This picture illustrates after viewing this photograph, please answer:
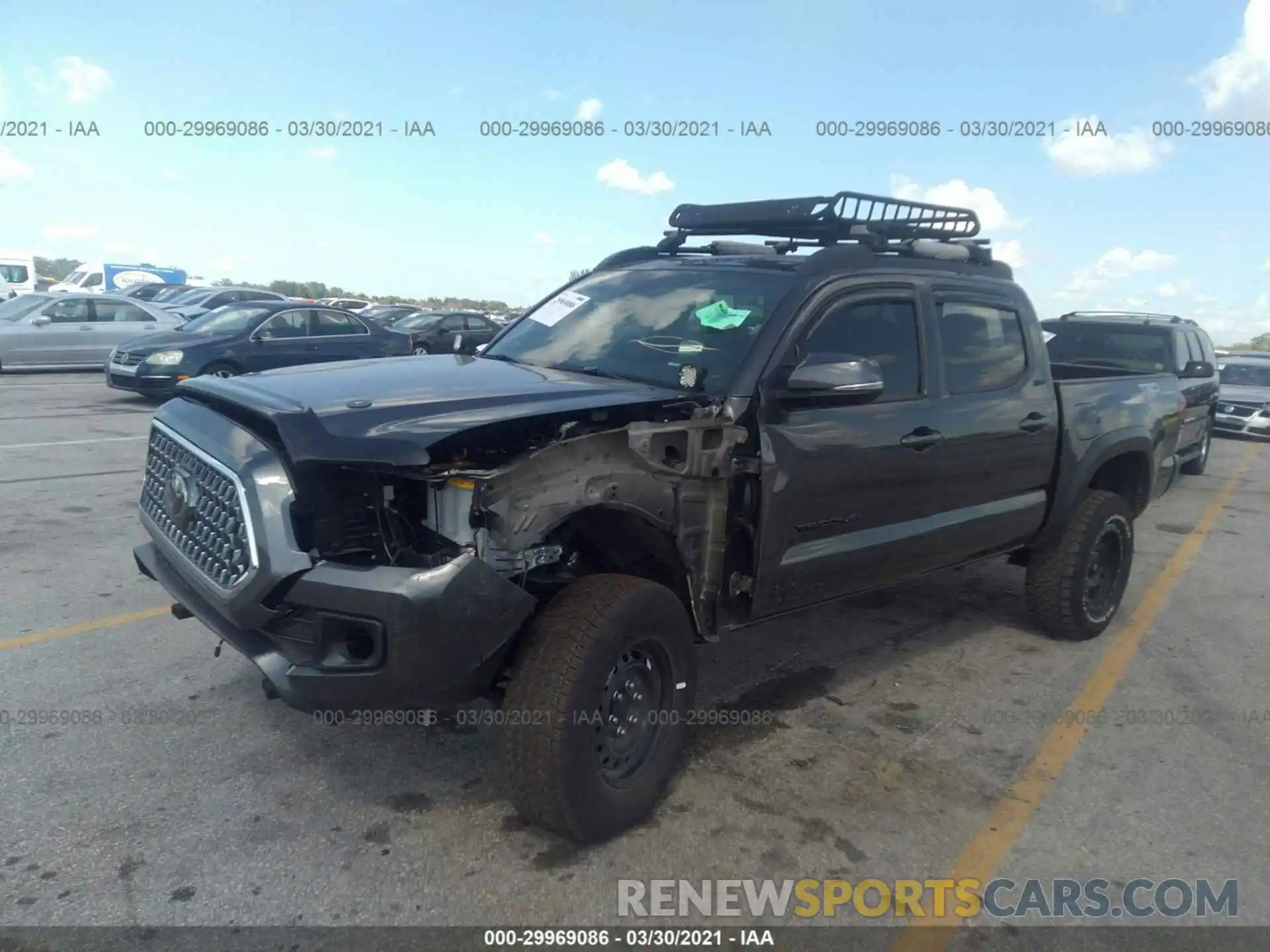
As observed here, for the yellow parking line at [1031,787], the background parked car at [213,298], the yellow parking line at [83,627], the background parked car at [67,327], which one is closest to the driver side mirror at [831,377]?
the yellow parking line at [1031,787]

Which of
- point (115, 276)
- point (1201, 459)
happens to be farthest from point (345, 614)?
point (115, 276)

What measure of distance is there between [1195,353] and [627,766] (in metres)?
10.9

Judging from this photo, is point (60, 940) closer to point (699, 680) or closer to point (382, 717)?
point (382, 717)

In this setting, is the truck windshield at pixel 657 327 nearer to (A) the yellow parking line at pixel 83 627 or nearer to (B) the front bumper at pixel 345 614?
(B) the front bumper at pixel 345 614

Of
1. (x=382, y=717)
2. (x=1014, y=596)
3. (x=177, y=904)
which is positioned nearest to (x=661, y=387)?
(x=382, y=717)

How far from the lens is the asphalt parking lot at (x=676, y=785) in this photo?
9.66 feet

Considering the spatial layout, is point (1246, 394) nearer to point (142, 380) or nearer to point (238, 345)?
point (238, 345)

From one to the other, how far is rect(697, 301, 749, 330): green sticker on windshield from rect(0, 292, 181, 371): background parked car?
1665 cm

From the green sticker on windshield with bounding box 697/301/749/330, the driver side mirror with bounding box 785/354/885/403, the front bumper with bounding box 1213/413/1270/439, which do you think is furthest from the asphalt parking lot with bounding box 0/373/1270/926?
the front bumper with bounding box 1213/413/1270/439

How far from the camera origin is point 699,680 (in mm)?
4633

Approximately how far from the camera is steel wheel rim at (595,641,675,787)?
10.6 feet

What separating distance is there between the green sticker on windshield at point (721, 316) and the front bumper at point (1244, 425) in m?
14.3

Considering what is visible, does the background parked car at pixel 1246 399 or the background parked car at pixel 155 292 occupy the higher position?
the background parked car at pixel 155 292

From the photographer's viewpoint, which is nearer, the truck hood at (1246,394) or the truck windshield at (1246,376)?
the truck hood at (1246,394)
